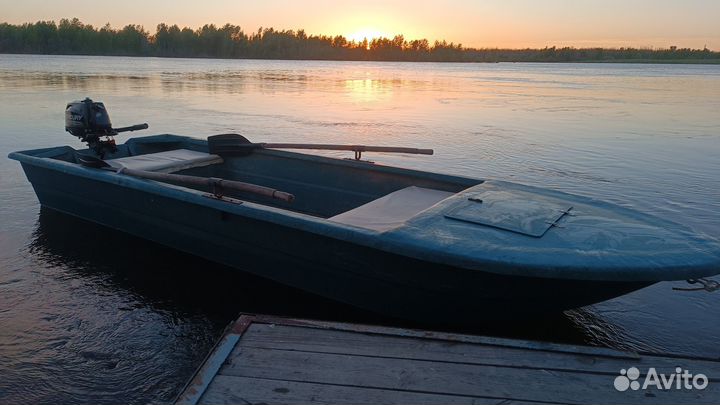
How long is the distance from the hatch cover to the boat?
16mm

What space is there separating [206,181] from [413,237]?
6.91 ft

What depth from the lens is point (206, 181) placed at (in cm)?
480

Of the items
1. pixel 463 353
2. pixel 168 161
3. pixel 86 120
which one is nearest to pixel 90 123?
pixel 86 120

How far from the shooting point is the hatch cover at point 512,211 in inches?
158

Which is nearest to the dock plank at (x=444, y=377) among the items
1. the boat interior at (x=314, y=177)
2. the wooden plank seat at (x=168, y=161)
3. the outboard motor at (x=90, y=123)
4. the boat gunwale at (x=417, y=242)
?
the boat gunwale at (x=417, y=242)

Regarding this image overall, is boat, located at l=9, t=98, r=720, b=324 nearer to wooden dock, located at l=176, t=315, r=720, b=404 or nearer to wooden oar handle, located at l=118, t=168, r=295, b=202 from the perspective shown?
wooden oar handle, located at l=118, t=168, r=295, b=202

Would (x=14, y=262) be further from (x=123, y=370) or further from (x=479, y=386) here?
(x=479, y=386)

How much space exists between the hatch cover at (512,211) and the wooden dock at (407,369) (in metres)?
0.94

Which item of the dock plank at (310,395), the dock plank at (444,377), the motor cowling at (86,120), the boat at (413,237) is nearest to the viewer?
the dock plank at (310,395)

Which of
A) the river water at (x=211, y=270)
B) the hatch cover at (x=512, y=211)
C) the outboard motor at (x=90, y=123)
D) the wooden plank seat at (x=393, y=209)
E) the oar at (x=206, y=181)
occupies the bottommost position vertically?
the river water at (x=211, y=270)

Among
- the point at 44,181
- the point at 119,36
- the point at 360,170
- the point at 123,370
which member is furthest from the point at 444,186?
the point at 119,36

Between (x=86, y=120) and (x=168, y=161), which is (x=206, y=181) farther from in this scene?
(x=86, y=120)

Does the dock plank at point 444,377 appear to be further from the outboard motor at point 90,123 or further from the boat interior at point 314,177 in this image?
the outboard motor at point 90,123

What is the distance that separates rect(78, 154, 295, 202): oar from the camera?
4219 millimetres
